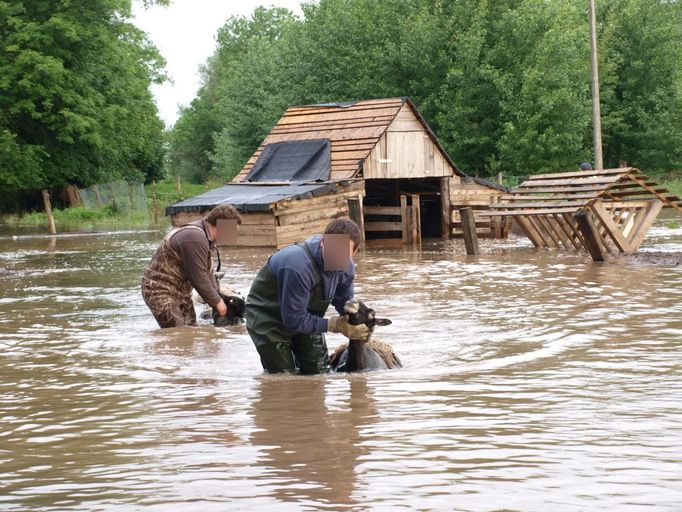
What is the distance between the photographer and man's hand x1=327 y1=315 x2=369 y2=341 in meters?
8.40

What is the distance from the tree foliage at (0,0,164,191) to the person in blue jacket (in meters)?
35.8

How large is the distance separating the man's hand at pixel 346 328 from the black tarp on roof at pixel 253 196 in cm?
1869

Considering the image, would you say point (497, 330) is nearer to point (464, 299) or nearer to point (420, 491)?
point (464, 299)

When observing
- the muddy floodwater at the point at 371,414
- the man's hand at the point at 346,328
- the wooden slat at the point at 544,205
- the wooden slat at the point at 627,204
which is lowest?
the muddy floodwater at the point at 371,414

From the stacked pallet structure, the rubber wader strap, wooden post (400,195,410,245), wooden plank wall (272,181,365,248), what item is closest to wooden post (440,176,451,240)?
wooden post (400,195,410,245)

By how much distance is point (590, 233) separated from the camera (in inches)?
826

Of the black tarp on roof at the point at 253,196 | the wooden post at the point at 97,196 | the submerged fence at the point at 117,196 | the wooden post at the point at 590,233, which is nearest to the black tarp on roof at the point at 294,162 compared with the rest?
the black tarp on roof at the point at 253,196

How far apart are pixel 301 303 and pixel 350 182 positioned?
2158 cm

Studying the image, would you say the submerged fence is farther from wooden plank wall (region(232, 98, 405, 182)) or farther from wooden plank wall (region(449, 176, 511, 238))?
wooden plank wall (region(449, 176, 511, 238))

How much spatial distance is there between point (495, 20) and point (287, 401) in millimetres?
42798

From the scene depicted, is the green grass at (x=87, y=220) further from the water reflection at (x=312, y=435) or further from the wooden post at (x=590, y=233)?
the water reflection at (x=312, y=435)

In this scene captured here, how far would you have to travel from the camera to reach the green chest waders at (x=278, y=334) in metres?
8.59

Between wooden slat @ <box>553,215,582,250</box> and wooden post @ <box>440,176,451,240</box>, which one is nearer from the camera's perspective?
wooden slat @ <box>553,215,582,250</box>

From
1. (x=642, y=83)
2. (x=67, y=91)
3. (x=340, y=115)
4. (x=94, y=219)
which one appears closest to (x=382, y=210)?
(x=340, y=115)
